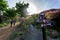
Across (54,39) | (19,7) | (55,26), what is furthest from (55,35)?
(19,7)

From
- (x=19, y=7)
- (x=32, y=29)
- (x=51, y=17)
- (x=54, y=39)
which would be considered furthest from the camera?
(x=19, y=7)

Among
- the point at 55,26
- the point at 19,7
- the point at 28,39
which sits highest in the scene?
the point at 19,7

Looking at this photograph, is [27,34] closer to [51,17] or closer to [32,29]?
[32,29]

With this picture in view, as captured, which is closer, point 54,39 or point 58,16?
point 54,39

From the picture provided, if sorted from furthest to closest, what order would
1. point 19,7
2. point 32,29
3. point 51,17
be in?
1. point 19,7
2. point 32,29
3. point 51,17

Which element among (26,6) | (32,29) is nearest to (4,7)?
(26,6)

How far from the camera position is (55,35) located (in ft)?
41.4

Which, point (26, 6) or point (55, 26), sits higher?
point (26, 6)

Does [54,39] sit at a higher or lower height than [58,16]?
lower

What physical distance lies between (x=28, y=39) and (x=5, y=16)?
2448 centimetres

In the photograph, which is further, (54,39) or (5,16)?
(5,16)

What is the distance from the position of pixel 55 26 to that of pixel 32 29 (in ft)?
7.57

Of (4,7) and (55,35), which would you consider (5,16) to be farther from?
(55,35)

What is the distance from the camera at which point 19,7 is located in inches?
1419
